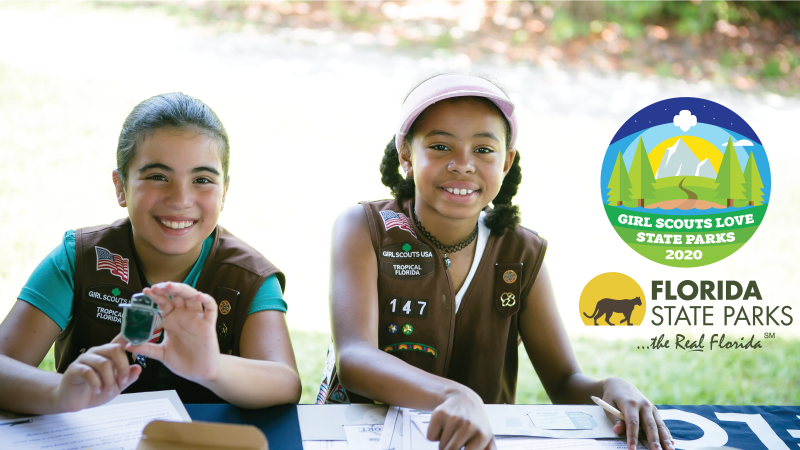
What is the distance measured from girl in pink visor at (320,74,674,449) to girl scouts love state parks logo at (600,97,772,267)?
7.46ft

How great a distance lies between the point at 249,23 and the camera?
24.0ft

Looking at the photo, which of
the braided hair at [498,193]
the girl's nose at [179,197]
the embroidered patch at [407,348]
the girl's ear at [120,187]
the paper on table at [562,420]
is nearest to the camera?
the paper on table at [562,420]

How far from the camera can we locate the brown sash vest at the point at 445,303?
180 centimetres

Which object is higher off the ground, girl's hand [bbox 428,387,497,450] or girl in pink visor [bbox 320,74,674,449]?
girl in pink visor [bbox 320,74,674,449]

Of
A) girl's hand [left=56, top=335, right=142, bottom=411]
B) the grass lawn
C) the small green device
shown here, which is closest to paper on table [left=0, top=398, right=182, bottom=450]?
girl's hand [left=56, top=335, right=142, bottom=411]

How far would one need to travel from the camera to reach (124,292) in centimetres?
165

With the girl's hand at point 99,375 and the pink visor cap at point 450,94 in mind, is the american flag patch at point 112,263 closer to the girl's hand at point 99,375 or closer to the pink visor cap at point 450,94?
the girl's hand at point 99,375

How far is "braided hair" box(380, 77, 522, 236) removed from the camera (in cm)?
191

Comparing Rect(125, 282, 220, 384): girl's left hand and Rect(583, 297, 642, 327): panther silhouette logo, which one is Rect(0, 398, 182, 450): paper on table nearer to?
Rect(125, 282, 220, 384): girl's left hand

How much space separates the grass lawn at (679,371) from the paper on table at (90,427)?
6.20 ft

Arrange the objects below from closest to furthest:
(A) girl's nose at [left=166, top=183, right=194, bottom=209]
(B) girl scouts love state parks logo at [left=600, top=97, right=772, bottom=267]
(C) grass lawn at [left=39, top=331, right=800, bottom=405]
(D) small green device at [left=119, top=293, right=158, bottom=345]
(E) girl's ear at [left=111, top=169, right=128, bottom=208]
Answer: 1. (D) small green device at [left=119, top=293, right=158, bottom=345]
2. (A) girl's nose at [left=166, top=183, right=194, bottom=209]
3. (E) girl's ear at [left=111, top=169, right=128, bottom=208]
4. (C) grass lawn at [left=39, top=331, right=800, bottom=405]
5. (B) girl scouts love state parks logo at [left=600, top=97, right=772, bottom=267]

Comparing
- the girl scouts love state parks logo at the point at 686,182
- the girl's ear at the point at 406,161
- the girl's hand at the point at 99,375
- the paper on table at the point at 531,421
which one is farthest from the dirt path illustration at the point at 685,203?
the girl's hand at the point at 99,375

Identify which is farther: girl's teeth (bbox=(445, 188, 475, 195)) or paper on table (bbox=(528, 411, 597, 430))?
girl's teeth (bbox=(445, 188, 475, 195))

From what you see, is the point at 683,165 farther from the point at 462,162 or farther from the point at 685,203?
the point at 462,162
